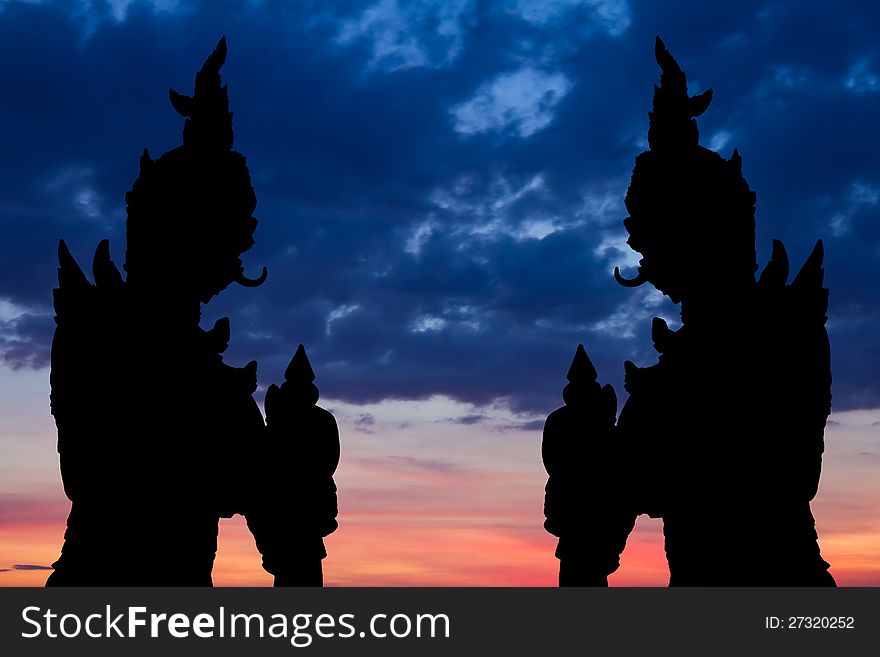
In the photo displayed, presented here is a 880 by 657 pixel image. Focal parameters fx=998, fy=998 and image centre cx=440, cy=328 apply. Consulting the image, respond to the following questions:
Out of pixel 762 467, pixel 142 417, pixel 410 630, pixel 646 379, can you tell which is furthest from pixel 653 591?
pixel 142 417

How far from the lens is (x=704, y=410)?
35.8 feet

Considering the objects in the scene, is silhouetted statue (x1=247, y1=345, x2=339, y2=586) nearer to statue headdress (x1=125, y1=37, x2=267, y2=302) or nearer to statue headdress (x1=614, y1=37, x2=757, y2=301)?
statue headdress (x1=125, y1=37, x2=267, y2=302)

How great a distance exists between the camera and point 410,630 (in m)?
7.97

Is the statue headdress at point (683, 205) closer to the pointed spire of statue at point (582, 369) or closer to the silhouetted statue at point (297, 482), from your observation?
the pointed spire of statue at point (582, 369)

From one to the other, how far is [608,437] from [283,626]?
5.81 meters

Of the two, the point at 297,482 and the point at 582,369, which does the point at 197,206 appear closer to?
the point at 297,482

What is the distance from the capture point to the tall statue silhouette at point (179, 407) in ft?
33.5

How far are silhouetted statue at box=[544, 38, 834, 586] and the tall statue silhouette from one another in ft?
10.8

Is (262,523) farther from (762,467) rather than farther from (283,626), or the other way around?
(762,467)

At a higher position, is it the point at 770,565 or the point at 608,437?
the point at 608,437

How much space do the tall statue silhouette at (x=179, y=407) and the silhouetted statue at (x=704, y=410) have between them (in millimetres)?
3282

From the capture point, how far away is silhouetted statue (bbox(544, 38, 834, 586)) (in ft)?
34.1

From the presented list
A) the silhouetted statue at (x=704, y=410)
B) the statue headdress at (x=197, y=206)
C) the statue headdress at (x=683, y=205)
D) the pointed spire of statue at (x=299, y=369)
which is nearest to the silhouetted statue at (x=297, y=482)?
the pointed spire of statue at (x=299, y=369)

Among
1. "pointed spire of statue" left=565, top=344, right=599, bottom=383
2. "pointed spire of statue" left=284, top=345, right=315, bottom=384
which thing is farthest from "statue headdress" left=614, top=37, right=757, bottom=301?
"pointed spire of statue" left=284, top=345, right=315, bottom=384
